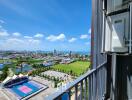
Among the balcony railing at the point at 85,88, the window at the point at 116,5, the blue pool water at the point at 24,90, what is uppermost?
the window at the point at 116,5

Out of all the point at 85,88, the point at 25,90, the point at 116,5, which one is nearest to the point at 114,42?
the point at 116,5

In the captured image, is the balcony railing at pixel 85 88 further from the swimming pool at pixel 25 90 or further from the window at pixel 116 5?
the swimming pool at pixel 25 90

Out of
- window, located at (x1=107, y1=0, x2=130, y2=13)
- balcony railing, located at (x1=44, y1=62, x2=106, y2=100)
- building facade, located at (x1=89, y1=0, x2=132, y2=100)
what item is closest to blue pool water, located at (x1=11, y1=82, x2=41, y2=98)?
balcony railing, located at (x1=44, y1=62, x2=106, y2=100)

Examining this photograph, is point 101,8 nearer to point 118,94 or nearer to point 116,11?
point 116,11

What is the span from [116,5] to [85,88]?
2.91 ft

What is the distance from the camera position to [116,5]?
129cm

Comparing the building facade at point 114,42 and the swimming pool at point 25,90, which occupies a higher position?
the building facade at point 114,42

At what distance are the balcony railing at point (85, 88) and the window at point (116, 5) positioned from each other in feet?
2.19

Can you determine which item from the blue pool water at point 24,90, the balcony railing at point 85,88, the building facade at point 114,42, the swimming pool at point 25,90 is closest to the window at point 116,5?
the building facade at point 114,42

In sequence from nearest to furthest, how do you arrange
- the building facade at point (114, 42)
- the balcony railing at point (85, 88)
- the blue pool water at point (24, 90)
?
the balcony railing at point (85, 88), the building facade at point (114, 42), the blue pool water at point (24, 90)

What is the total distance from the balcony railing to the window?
67cm

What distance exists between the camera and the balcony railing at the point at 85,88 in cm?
73

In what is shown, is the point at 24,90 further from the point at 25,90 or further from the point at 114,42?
the point at 114,42

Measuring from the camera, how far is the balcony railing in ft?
2.39
